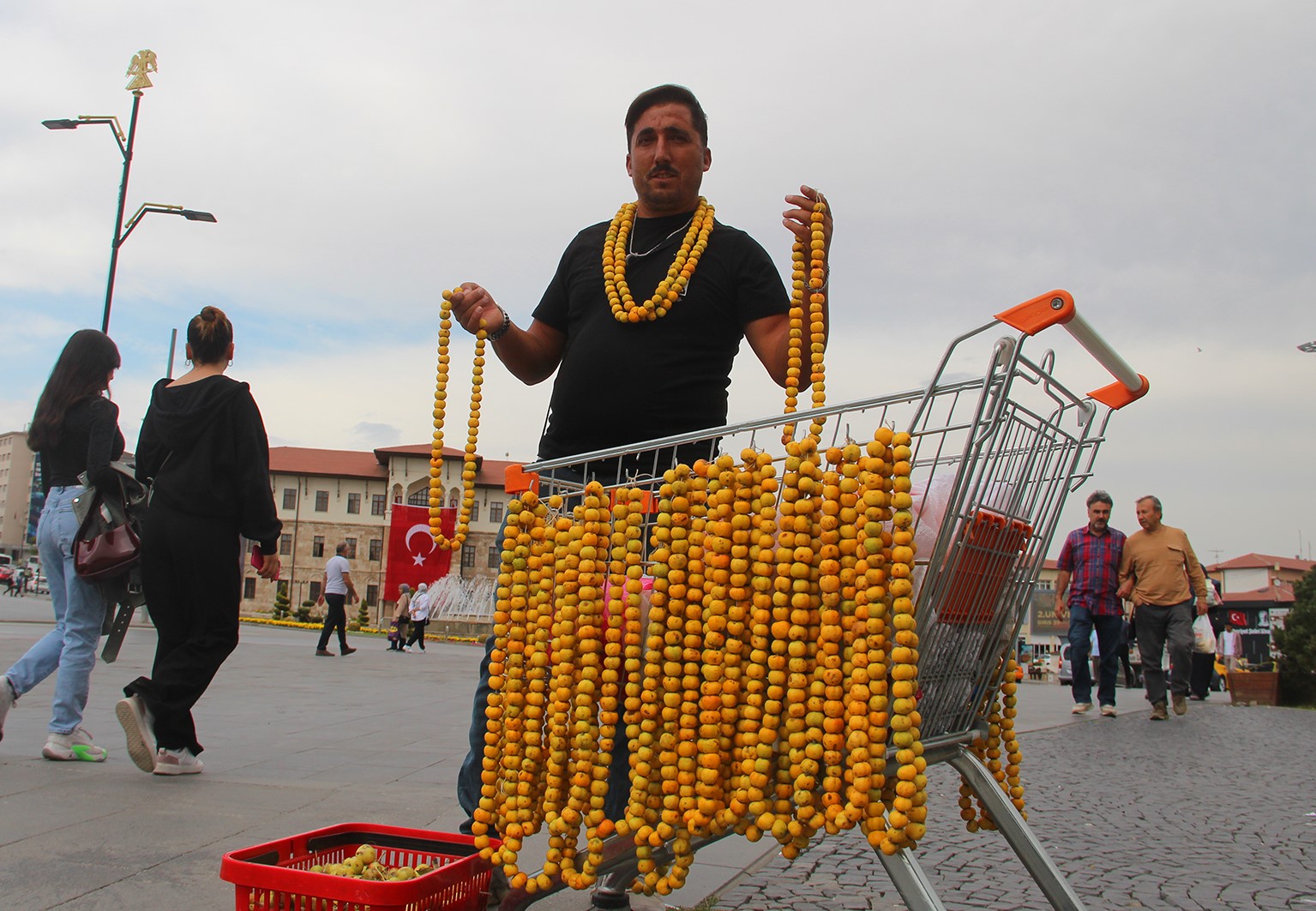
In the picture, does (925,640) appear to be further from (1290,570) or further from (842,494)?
(1290,570)

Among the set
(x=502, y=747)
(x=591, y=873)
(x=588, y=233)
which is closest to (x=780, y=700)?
(x=591, y=873)

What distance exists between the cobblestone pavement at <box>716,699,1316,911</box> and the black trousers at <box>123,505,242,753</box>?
8.77 ft

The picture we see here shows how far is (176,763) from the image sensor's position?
15.6 ft

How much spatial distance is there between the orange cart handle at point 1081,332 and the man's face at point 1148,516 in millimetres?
8590

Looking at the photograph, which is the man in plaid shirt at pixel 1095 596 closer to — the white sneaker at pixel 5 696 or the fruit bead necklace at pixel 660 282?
the fruit bead necklace at pixel 660 282

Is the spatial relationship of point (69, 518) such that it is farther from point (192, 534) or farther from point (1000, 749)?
point (1000, 749)

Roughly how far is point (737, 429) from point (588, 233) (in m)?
1.27

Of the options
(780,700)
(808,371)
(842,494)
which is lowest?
(780,700)

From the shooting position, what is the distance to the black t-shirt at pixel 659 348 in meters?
3.11

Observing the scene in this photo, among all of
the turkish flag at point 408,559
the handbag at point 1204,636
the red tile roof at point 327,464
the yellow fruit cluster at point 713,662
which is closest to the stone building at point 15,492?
the red tile roof at point 327,464

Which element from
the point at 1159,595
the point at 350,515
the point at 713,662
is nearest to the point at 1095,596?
the point at 1159,595

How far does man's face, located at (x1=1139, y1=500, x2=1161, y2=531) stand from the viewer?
34.4 ft

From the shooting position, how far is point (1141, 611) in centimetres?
1045

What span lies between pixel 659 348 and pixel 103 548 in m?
3.35
